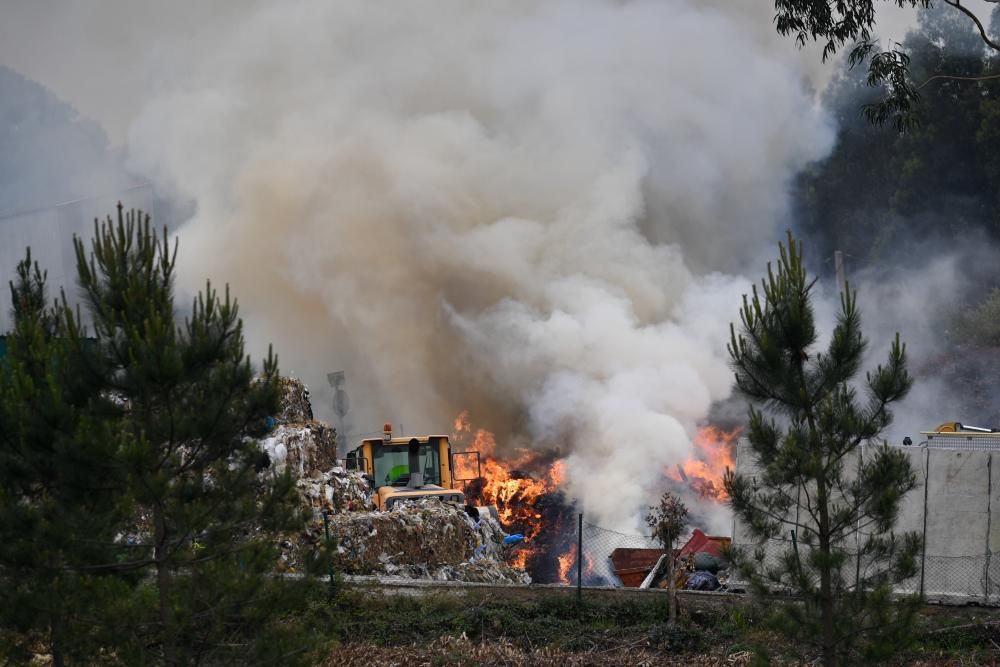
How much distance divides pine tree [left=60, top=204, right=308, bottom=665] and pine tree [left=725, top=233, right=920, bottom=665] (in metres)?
4.09

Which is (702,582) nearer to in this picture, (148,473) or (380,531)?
(380,531)

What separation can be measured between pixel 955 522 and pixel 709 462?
14.7 metres

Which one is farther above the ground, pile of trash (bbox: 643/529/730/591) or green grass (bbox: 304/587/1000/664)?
pile of trash (bbox: 643/529/730/591)

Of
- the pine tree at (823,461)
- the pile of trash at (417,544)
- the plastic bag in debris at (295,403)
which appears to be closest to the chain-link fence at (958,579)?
the pine tree at (823,461)

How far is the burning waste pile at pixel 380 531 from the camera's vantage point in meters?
17.4

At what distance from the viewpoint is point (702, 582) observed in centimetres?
1630

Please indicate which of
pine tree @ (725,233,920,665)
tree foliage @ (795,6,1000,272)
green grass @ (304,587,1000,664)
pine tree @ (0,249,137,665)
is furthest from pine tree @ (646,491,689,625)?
tree foliage @ (795,6,1000,272)

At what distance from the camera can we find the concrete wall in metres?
14.7

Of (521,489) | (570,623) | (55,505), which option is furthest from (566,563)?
(55,505)

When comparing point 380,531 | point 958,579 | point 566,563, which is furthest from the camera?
point 566,563

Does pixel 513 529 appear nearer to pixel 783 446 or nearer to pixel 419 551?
pixel 419 551

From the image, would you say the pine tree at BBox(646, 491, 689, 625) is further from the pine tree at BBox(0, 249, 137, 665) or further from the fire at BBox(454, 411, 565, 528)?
the fire at BBox(454, 411, 565, 528)

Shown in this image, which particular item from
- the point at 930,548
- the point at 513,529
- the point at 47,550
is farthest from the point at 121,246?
the point at 513,529

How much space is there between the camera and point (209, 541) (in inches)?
358
